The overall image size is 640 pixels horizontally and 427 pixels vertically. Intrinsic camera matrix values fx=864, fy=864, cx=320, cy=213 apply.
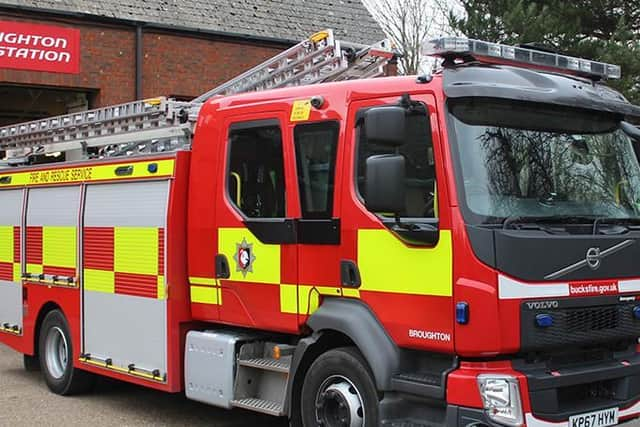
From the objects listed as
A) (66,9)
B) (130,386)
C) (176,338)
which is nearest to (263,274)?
(176,338)

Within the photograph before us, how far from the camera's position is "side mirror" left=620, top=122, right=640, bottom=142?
19.6 feet

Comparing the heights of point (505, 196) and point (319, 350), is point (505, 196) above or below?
above

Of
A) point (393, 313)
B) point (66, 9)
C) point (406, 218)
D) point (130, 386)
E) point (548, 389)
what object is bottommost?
point (130, 386)

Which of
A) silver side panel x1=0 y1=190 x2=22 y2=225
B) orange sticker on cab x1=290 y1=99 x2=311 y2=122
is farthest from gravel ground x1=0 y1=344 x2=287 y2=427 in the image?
orange sticker on cab x1=290 y1=99 x2=311 y2=122

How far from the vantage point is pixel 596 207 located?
5.57 m

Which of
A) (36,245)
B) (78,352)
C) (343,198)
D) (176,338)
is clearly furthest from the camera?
(36,245)

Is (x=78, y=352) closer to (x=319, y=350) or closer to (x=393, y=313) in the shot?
(x=319, y=350)

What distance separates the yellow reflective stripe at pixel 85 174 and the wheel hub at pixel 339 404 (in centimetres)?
232

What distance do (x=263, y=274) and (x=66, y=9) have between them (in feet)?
31.8

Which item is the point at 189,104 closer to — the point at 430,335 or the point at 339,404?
the point at 339,404

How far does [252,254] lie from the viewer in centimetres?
639

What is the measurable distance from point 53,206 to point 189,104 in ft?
7.11

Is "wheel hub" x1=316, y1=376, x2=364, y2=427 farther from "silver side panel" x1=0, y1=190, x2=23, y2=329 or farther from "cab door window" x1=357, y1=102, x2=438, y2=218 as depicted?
"silver side panel" x1=0, y1=190, x2=23, y2=329

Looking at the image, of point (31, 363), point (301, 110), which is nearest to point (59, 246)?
point (31, 363)
